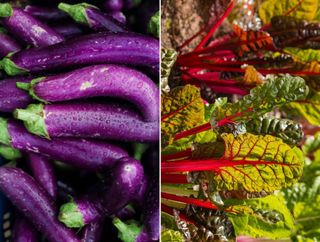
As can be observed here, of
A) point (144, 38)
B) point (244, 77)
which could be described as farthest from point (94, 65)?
point (244, 77)

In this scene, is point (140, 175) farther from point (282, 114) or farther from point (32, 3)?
point (282, 114)

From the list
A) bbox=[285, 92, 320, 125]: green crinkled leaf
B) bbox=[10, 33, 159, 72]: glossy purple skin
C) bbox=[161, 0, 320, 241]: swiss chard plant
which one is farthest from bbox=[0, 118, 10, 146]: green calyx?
bbox=[285, 92, 320, 125]: green crinkled leaf

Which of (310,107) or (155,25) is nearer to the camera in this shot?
(155,25)

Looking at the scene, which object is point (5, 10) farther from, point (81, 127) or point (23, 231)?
point (23, 231)

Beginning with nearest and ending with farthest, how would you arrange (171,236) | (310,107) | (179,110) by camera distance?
(171,236) < (179,110) < (310,107)

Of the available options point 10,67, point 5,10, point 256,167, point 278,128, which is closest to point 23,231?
point 10,67

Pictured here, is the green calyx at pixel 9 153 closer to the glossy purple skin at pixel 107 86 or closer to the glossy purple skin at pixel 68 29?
the glossy purple skin at pixel 107 86

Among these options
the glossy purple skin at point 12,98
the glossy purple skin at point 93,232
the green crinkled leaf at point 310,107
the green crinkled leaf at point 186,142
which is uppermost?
the glossy purple skin at point 12,98

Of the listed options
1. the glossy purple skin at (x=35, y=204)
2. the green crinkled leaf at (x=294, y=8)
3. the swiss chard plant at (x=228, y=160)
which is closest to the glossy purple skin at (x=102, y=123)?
the glossy purple skin at (x=35, y=204)
